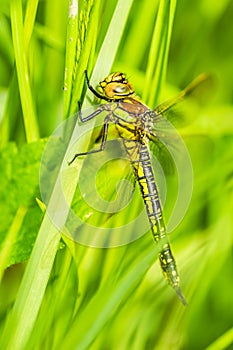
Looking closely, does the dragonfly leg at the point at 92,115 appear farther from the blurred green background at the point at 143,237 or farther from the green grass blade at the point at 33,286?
the green grass blade at the point at 33,286

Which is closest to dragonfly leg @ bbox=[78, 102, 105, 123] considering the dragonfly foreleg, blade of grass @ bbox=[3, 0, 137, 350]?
the dragonfly foreleg

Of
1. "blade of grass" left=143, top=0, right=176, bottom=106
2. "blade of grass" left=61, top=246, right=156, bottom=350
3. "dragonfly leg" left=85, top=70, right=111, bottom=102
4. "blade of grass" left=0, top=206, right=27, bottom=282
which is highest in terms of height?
"blade of grass" left=143, top=0, right=176, bottom=106

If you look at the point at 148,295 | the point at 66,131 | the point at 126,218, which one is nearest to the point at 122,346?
the point at 148,295

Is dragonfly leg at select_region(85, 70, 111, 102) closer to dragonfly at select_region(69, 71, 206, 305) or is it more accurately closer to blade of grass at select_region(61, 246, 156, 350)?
dragonfly at select_region(69, 71, 206, 305)

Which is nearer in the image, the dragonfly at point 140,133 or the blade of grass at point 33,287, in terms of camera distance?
the blade of grass at point 33,287

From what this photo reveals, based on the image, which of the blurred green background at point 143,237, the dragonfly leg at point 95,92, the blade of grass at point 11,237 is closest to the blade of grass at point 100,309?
the blurred green background at point 143,237

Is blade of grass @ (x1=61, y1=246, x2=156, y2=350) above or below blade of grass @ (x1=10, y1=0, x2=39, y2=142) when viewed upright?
below

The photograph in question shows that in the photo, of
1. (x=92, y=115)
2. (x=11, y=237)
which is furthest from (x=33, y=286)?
(x=92, y=115)

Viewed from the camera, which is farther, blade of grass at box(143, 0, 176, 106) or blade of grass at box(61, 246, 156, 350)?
blade of grass at box(143, 0, 176, 106)
